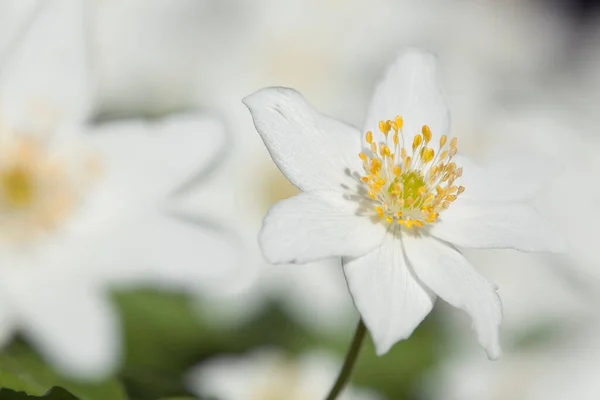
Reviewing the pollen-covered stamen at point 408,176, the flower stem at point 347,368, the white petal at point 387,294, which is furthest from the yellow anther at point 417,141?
the flower stem at point 347,368

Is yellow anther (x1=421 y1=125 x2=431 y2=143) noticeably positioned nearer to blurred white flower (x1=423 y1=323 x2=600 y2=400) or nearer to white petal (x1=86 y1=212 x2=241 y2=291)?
white petal (x1=86 y1=212 x2=241 y2=291)

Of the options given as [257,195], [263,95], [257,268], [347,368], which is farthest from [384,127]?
[257,195]

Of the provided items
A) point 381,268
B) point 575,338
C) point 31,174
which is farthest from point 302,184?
point 575,338

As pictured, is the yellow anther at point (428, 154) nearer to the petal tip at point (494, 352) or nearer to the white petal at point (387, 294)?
the white petal at point (387, 294)

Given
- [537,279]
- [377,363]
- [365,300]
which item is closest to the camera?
[365,300]

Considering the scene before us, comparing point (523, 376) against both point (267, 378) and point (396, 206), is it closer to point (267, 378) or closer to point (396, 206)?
point (267, 378)

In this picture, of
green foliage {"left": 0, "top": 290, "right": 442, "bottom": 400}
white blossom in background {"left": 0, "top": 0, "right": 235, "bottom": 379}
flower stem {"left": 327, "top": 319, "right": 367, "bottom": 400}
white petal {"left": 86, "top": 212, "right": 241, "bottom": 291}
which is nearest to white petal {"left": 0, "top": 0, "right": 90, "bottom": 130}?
white blossom in background {"left": 0, "top": 0, "right": 235, "bottom": 379}

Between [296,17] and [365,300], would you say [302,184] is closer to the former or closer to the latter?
[365,300]
